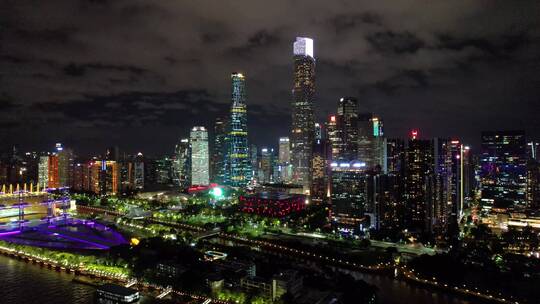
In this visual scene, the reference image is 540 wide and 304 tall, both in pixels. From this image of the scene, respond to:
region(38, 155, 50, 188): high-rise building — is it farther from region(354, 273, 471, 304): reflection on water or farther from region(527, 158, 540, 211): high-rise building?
region(527, 158, 540, 211): high-rise building

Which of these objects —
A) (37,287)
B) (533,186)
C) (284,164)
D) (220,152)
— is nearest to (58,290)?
(37,287)

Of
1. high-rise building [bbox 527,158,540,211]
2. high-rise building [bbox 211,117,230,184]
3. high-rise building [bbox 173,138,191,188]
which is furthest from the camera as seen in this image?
high-rise building [bbox 173,138,191,188]

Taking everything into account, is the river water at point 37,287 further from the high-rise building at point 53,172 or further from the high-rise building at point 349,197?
the high-rise building at point 53,172

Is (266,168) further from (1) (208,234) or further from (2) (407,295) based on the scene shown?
(2) (407,295)

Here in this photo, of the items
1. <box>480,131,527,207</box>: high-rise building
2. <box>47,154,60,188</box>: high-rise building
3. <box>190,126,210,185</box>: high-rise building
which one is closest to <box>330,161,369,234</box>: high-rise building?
<box>480,131,527,207</box>: high-rise building

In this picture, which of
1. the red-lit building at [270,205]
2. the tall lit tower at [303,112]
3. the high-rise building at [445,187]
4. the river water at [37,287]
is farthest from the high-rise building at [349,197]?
the tall lit tower at [303,112]
